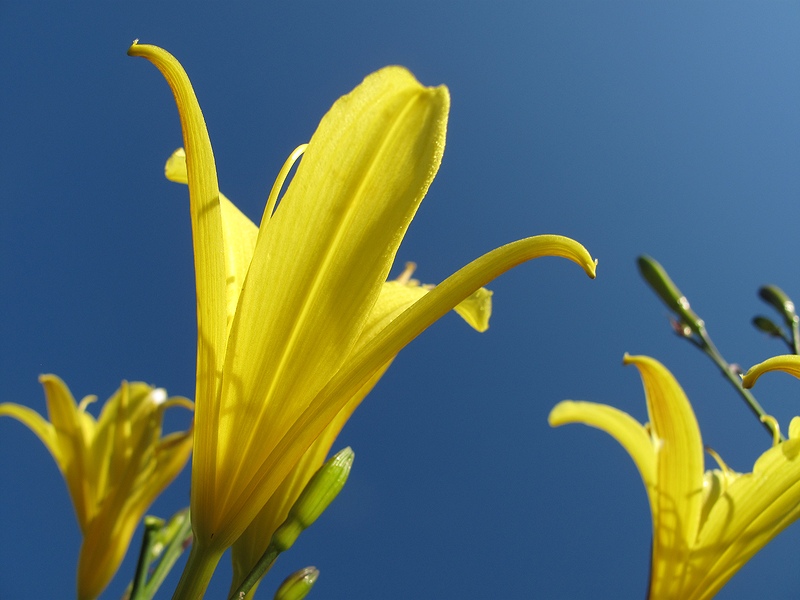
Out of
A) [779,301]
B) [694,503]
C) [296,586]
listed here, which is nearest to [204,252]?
[296,586]

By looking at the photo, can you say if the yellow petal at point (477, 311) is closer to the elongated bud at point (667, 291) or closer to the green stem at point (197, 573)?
the green stem at point (197, 573)

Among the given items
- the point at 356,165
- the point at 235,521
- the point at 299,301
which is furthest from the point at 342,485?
the point at 356,165

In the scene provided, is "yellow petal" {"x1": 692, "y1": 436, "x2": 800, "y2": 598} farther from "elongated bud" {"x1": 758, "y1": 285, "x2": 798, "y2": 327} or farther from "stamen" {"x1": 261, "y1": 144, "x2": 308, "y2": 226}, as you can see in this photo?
"stamen" {"x1": 261, "y1": 144, "x2": 308, "y2": 226}

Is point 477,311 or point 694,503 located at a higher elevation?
point 477,311

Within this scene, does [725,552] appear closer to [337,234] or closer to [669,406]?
[669,406]

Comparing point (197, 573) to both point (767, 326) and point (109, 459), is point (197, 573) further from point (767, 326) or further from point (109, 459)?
point (767, 326)
